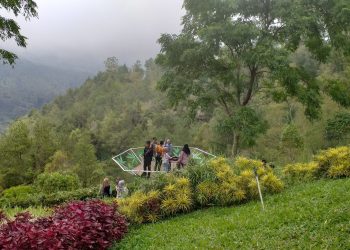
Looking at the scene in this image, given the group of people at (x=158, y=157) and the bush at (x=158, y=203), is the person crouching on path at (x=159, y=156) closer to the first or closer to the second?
the group of people at (x=158, y=157)

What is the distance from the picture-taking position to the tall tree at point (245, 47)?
16094mm

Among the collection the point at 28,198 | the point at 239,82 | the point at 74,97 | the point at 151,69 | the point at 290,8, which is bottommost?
the point at 28,198

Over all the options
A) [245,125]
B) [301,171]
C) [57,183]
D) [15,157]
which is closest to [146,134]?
[15,157]

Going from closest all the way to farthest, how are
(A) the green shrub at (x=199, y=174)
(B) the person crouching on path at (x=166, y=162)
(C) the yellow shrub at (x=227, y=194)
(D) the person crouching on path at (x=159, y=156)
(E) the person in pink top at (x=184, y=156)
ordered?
(C) the yellow shrub at (x=227, y=194)
(A) the green shrub at (x=199, y=174)
(E) the person in pink top at (x=184, y=156)
(B) the person crouching on path at (x=166, y=162)
(D) the person crouching on path at (x=159, y=156)

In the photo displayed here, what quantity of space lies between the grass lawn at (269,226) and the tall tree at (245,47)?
726cm

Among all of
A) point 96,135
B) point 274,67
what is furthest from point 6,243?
point 96,135

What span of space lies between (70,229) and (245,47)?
11.6 metres

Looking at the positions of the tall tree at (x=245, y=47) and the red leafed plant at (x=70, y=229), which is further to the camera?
the tall tree at (x=245, y=47)

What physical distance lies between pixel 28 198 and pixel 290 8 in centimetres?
1534

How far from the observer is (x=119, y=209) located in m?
10.6

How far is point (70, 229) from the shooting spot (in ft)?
25.8

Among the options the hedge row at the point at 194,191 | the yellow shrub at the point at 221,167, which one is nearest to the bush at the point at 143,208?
the hedge row at the point at 194,191

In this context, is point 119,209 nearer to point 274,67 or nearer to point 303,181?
point 303,181

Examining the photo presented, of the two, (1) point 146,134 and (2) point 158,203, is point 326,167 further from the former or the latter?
(1) point 146,134
